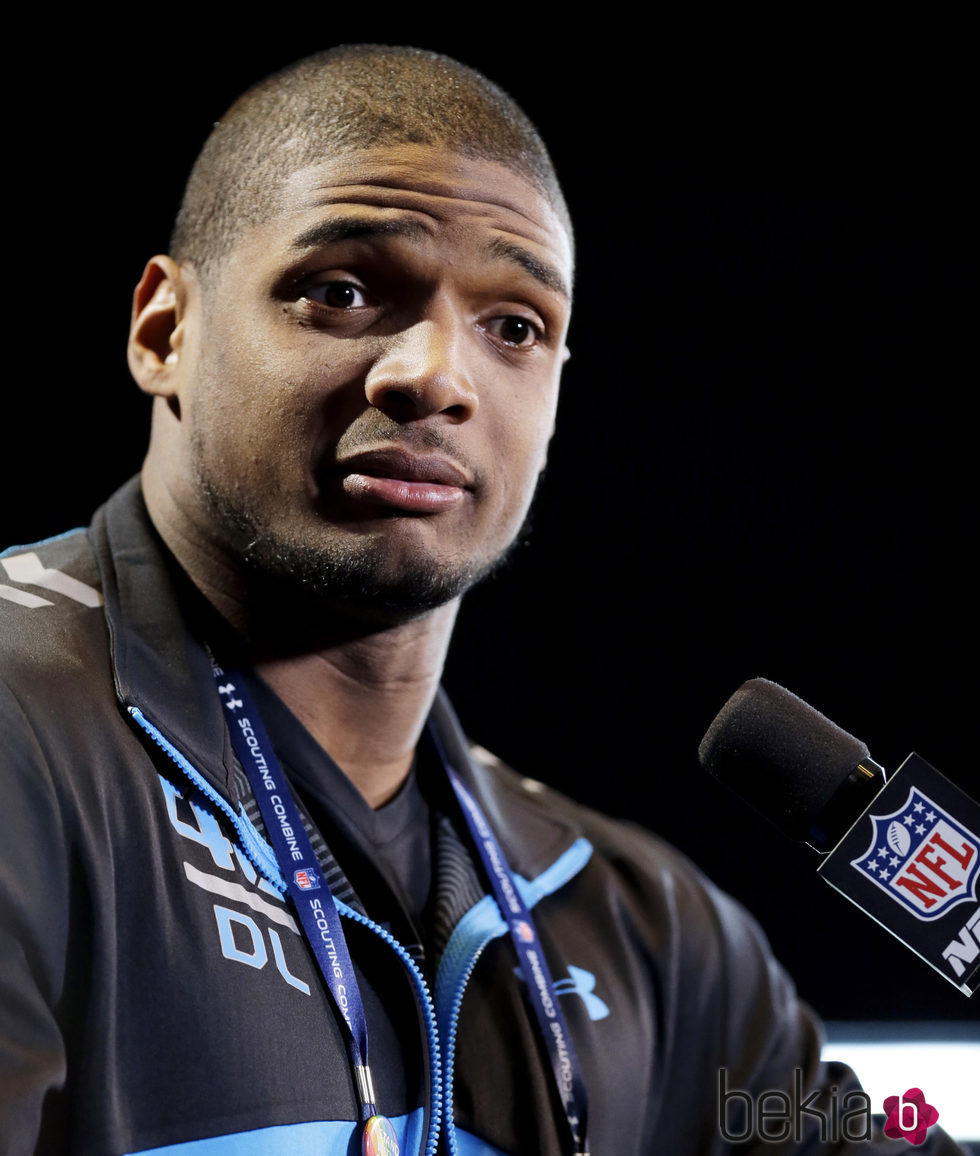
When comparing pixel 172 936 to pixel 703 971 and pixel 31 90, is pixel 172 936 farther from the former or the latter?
pixel 31 90

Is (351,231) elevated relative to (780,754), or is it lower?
elevated

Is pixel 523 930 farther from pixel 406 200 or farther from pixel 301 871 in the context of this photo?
pixel 406 200

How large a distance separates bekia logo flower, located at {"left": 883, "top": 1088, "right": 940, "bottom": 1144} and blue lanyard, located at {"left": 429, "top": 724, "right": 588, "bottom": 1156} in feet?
1.54

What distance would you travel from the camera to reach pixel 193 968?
3.53 feet

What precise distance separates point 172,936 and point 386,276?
65 cm

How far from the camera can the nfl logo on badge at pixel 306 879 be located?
3.89ft

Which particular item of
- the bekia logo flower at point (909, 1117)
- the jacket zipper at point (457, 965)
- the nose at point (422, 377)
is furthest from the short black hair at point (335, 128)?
the bekia logo flower at point (909, 1117)

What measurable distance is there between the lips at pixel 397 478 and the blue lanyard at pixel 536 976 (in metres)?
0.43

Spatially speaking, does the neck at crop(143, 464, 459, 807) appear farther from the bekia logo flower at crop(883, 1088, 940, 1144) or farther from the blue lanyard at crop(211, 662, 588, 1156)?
the bekia logo flower at crop(883, 1088, 940, 1144)

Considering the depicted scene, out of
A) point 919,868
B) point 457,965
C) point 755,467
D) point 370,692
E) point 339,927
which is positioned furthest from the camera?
point 755,467

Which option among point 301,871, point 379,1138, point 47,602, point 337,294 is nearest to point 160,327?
point 337,294

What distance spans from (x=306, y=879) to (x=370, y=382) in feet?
1.54

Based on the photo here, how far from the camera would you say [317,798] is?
1.31m

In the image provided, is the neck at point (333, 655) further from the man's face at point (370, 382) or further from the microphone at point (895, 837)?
the microphone at point (895, 837)
